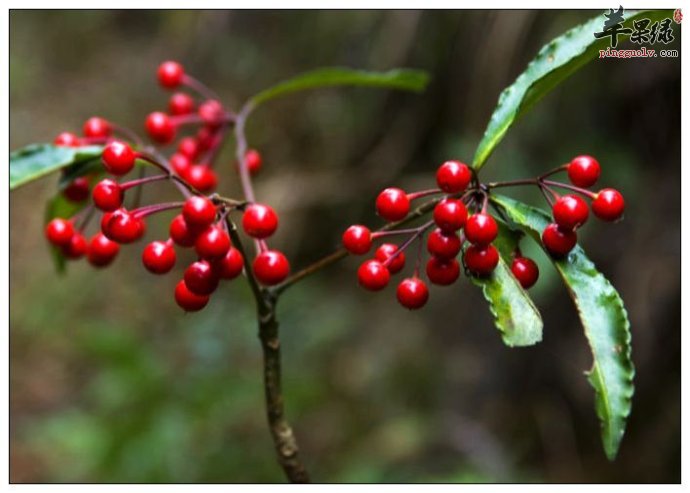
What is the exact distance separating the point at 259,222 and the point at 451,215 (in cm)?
20

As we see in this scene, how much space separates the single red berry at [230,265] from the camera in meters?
0.76

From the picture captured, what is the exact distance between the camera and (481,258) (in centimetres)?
74

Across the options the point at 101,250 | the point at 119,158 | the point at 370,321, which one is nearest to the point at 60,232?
the point at 101,250

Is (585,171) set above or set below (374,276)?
above

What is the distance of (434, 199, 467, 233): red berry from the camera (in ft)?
2.35

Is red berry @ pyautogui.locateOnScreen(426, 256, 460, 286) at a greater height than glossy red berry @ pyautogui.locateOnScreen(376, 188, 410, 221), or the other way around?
glossy red berry @ pyautogui.locateOnScreen(376, 188, 410, 221)

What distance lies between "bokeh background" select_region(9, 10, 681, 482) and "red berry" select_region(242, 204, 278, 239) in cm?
127

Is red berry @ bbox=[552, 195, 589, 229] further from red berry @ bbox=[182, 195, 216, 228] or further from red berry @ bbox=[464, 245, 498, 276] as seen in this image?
red berry @ bbox=[182, 195, 216, 228]

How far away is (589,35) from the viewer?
85 centimetres

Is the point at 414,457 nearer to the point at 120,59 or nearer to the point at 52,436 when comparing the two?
the point at 52,436

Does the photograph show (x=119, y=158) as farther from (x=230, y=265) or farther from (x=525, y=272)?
(x=525, y=272)

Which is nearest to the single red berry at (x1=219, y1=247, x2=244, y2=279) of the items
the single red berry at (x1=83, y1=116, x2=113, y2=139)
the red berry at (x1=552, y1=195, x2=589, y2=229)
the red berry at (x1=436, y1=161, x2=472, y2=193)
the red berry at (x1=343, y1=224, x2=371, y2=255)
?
the red berry at (x1=343, y1=224, x2=371, y2=255)
